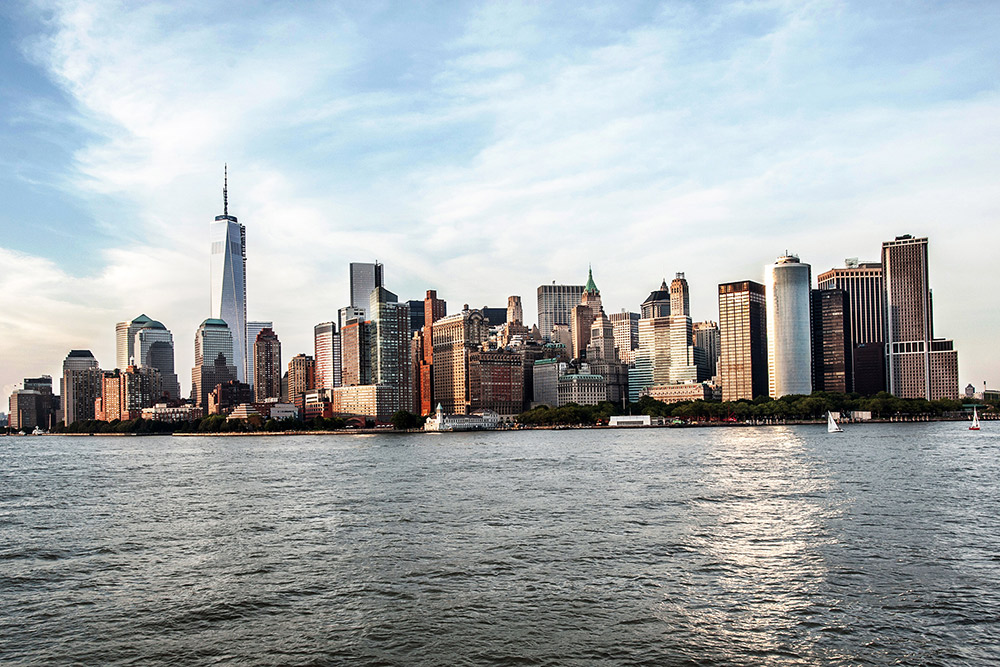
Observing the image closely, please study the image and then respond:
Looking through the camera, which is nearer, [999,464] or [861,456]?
[999,464]

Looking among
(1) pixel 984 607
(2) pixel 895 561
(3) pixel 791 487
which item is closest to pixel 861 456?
(3) pixel 791 487

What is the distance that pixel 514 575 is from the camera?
38281mm

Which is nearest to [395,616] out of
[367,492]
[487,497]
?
[487,497]

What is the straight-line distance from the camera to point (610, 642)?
1141 inches

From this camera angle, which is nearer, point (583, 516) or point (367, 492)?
point (583, 516)

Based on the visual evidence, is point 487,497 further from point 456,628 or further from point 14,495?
point 14,495

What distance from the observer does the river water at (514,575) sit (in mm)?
28953

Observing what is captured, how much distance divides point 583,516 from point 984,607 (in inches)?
A: 1033

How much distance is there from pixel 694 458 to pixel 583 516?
5750cm

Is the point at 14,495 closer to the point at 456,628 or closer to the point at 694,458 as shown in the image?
the point at 456,628

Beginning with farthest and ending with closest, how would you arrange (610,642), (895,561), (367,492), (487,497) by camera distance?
(367,492)
(487,497)
(895,561)
(610,642)

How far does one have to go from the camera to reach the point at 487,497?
67.2 m

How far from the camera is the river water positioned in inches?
1140

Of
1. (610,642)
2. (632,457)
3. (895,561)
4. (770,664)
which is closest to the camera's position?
(770,664)
